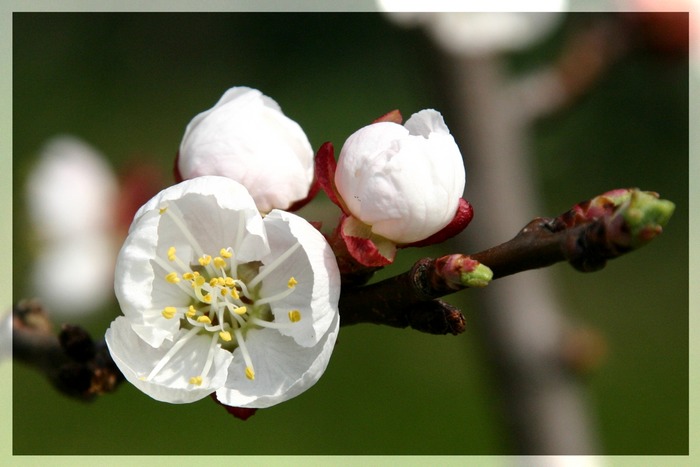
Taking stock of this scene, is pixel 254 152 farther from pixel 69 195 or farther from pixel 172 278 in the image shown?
pixel 69 195

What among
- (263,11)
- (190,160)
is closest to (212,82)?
(263,11)

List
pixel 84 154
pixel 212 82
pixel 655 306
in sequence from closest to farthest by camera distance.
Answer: pixel 84 154, pixel 655 306, pixel 212 82

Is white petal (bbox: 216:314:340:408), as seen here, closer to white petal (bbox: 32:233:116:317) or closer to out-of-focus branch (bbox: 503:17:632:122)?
out-of-focus branch (bbox: 503:17:632:122)

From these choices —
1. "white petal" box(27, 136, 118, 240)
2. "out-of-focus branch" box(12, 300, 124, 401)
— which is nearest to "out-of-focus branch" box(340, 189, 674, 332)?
"out-of-focus branch" box(12, 300, 124, 401)

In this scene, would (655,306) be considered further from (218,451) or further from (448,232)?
(448,232)

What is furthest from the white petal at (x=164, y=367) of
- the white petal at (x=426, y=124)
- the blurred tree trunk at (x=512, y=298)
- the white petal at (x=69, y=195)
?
the white petal at (x=69, y=195)
